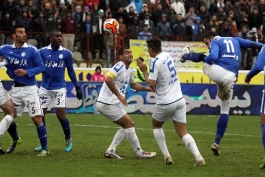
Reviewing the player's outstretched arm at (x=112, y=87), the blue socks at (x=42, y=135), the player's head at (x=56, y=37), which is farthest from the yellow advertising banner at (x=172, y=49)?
the player's outstretched arm at (x=112, y=87)

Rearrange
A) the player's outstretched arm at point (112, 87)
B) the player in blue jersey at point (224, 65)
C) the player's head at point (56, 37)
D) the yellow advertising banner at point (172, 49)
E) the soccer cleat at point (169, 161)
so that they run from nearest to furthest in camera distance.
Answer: the soccer cleat at point (169, 161), the player's outstretched arm at point (112, 87), the player in blue jersey at point (224, 65), the player's head at point (56, 37), the yellow advertising banner at point (172, 49)

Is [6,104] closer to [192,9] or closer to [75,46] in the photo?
[75,46]

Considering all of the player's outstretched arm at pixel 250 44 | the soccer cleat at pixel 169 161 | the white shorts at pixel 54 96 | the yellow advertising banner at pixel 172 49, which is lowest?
the yellow advertising banner at pixel 172 49

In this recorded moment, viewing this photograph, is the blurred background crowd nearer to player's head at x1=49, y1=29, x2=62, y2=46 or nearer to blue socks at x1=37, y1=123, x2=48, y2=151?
player's head at x1=49, y1=29, x2=62, y2=46

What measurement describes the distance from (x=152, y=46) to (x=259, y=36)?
66.3 ft

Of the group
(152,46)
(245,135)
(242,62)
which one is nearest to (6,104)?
(152,46)

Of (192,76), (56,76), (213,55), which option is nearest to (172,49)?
(192,76)

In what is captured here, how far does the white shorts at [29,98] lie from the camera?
49.0 feet

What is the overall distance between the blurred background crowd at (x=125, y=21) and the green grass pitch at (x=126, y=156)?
8.13 metres

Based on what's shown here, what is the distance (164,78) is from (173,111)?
596 mm

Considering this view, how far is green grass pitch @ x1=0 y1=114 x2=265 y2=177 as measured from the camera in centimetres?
1273

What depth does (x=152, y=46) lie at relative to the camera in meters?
13.3

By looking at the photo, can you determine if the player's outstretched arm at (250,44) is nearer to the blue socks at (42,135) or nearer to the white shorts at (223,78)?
the white shorts at (223,78)

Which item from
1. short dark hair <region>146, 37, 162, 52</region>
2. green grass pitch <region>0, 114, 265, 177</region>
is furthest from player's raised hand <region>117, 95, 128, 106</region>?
short dark hair <region>146, 37, 162, 52</region>
